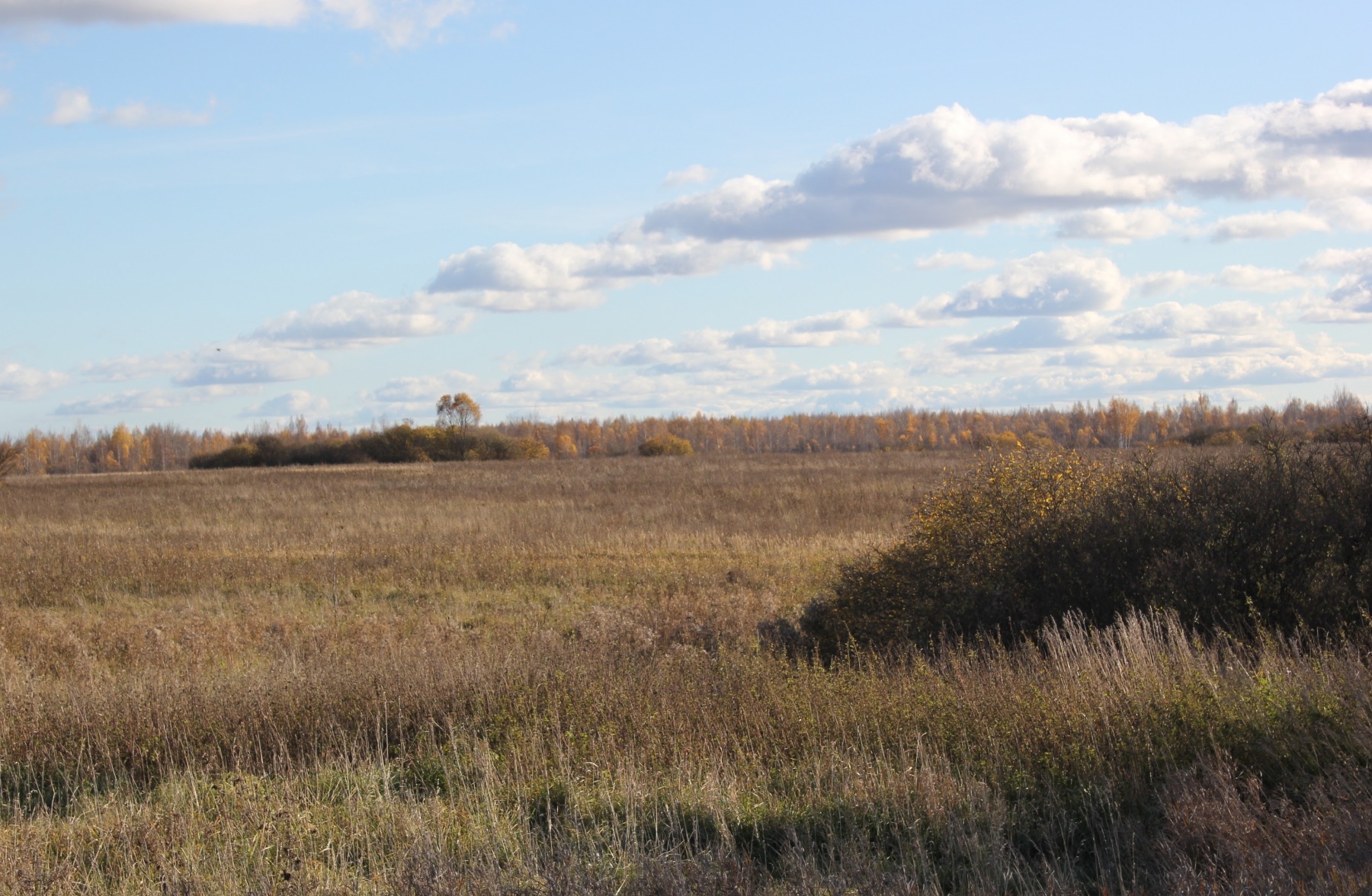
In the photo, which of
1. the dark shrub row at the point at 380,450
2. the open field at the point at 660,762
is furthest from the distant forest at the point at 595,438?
the open field at the point at 660,762

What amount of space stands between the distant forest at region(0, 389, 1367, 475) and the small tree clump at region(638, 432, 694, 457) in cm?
45

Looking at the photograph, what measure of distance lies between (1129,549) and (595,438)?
534 feet

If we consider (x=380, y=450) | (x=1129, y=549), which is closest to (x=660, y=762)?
→ (x=1129, y=549)

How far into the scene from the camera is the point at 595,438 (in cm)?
17262

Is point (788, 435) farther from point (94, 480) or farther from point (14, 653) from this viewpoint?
point (14, 653)

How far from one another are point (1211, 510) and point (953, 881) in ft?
23.3

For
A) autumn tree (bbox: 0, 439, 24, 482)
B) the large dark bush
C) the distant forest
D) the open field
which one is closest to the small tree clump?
the distant forest

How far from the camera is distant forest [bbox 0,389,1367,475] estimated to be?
3445 inches

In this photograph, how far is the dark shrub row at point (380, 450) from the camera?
84.4 metres

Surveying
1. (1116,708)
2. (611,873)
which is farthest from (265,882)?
(1116,708)

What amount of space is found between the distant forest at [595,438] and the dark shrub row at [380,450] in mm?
94

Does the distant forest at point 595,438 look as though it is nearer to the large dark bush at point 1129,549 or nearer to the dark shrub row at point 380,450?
the dark shrub row at point 380,450

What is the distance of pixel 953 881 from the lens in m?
5.33

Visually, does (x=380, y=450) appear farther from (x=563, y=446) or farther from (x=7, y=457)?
(x=563, y=446)
